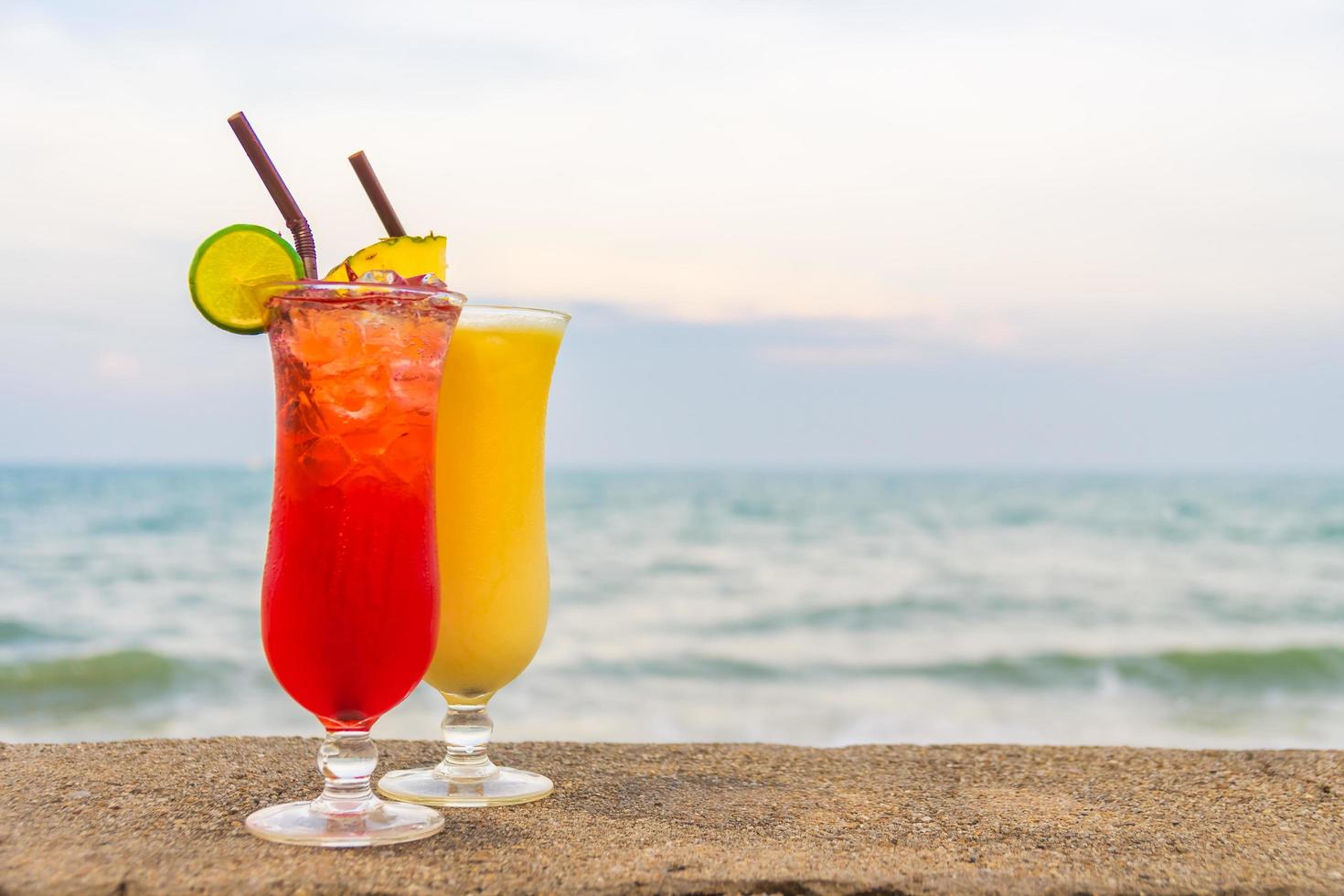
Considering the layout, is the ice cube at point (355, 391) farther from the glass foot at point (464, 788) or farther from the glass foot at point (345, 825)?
the glass foot at point (464, 788)

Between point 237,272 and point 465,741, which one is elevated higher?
point 237,272

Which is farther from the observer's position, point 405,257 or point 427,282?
point 405,257

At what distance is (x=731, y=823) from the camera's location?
2.27m

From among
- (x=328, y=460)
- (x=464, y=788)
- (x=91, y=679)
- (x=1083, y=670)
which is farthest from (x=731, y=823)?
(x=1083, y=670)

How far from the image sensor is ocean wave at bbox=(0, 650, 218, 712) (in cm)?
920

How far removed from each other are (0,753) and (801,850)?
1.85 meters

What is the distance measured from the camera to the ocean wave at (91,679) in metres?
9.20

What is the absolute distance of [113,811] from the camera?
2221 millimetres

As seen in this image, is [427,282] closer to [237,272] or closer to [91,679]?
[237,272]

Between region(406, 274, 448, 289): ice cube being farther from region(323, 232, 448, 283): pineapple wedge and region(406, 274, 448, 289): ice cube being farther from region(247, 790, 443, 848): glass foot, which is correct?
region(247, 790, 443, 848): glass foot

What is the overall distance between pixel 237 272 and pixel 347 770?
0.88 metres

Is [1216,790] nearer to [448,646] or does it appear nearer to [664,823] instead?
Result: [664,823]

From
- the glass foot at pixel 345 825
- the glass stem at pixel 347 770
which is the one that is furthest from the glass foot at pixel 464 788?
the glass stem at pixel 347 770

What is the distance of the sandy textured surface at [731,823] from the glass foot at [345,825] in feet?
0.09
